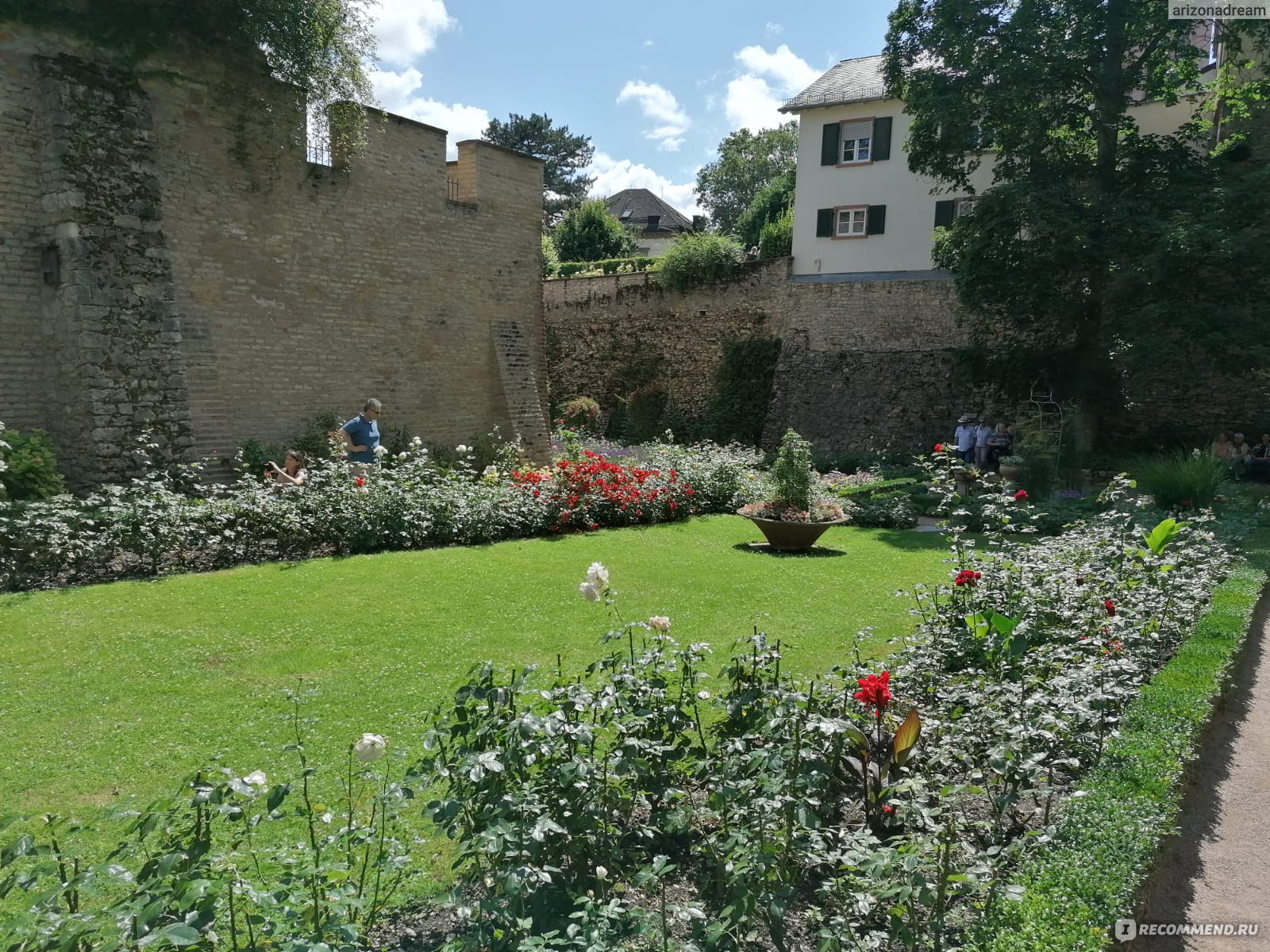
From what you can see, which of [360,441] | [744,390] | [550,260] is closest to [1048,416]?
[744,390]

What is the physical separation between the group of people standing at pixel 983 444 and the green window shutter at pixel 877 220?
22.7 feet

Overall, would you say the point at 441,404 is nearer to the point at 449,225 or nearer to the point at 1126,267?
the point at 449,225

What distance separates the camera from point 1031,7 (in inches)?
577

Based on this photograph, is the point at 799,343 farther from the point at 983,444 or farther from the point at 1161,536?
the point at 1161,536

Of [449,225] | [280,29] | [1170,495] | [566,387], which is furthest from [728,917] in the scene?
[566,387]

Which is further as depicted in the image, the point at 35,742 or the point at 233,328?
the point at 233,328

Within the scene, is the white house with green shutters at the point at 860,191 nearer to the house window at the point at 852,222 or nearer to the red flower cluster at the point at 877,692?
the house window at the point at 852,222

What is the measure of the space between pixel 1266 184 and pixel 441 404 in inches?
565

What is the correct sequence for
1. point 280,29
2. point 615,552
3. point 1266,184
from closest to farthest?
point 615,552, point 280,29, point 1266,184

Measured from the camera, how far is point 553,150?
152ft

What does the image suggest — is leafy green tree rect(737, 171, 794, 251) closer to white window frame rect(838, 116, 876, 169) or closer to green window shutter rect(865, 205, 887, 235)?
white window frame rect(838, 116, 876, 169)

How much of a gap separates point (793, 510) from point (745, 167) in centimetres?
4697

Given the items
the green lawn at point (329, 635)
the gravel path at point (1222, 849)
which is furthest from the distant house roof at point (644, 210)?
the gravel path at point (1222, 849)

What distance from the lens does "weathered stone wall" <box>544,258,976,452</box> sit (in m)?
20.6
